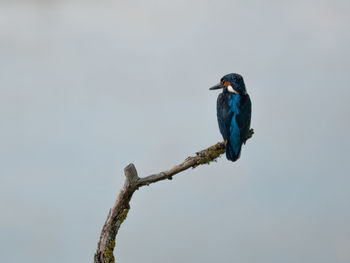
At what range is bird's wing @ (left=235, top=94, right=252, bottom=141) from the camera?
A: 9414 millimetres

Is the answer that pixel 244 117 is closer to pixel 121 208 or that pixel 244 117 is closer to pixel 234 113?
pixel 234 113

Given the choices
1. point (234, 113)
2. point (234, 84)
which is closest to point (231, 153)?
point (234, 113)

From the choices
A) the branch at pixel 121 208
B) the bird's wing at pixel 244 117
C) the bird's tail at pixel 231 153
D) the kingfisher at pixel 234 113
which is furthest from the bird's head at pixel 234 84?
the branch at pixel 121 208

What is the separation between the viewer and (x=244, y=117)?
31.3 feet

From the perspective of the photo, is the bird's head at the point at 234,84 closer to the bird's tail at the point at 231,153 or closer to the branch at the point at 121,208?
the bird's tail at the point at 231,153

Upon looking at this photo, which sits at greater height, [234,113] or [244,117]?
[234,113]

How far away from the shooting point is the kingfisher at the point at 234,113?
9.17m

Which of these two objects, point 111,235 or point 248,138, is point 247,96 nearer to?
point 248,138

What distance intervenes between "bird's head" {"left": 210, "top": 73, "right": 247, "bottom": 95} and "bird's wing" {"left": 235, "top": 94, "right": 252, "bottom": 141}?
0.21m

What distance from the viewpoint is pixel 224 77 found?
1041 centimetres

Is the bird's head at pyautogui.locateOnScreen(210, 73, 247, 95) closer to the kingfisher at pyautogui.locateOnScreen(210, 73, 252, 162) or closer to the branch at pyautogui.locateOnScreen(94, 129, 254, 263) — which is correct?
the kingfisher at pyautogui.locateOnScreen(210, 73, 252, 162)

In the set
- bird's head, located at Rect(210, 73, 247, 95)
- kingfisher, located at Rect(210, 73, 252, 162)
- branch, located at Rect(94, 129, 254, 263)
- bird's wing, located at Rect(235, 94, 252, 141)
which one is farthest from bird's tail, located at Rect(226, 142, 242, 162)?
bird's head, located at Rect(210, 73, 247, 95)

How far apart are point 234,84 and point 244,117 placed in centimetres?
90

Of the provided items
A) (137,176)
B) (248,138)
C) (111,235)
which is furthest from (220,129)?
(111,235)
